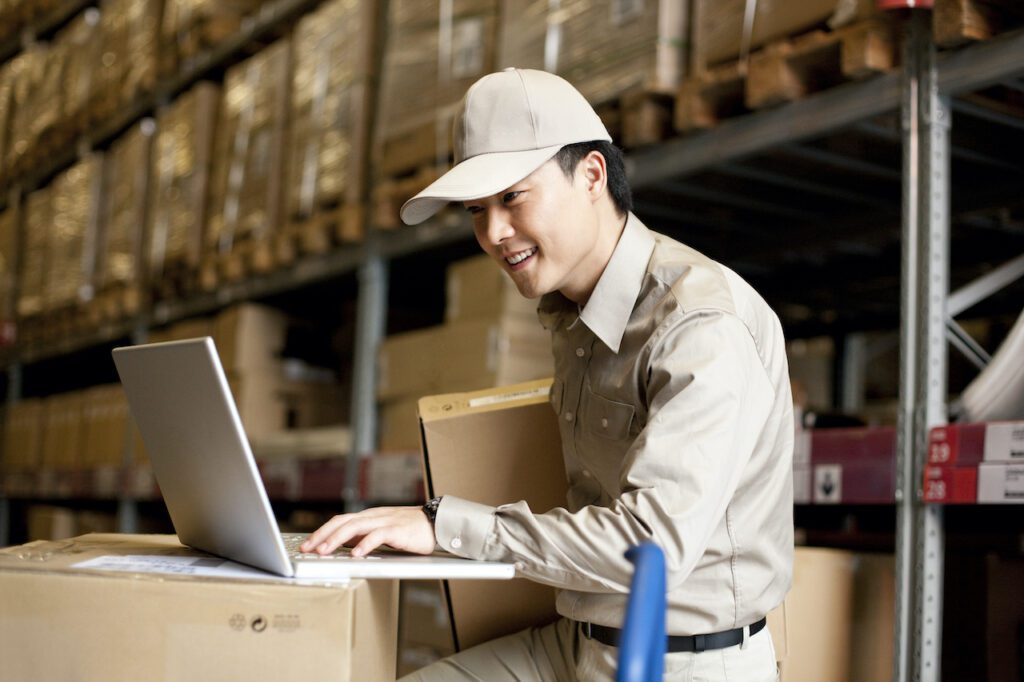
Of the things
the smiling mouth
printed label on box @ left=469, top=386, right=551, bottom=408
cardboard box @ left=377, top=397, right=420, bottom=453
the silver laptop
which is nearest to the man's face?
the smiling mouth

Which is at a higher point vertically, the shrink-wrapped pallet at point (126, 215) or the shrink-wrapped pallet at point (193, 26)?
the shrink-wrapped pallet at point (193, 26)

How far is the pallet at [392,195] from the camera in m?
3.77

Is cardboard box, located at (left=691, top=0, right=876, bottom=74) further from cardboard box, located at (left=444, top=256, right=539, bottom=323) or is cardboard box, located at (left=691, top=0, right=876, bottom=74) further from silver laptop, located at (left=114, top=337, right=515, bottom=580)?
silver laptop, located at (left=114, top=337, right=515, bottom=580)

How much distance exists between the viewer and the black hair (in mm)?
1862

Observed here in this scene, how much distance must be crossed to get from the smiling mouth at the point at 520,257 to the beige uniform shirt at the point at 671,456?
0.13 meters

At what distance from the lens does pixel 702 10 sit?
9.18 ft

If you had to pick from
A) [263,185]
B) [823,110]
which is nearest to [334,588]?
[823,110]

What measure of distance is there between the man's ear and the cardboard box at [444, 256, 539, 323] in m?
1.49

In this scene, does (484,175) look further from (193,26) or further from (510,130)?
(193,26)

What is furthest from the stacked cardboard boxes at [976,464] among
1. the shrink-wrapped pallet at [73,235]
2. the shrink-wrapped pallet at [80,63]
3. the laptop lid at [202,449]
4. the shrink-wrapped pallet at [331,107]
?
the shrink-wrapped pallet at [80,63]

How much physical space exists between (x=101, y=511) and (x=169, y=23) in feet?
11.6

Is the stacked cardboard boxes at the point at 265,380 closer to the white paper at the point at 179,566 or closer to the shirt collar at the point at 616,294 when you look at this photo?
the white paper at the point at 179,566

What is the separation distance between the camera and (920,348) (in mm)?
2326

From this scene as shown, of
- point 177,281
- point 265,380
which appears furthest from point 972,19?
point 177,281
